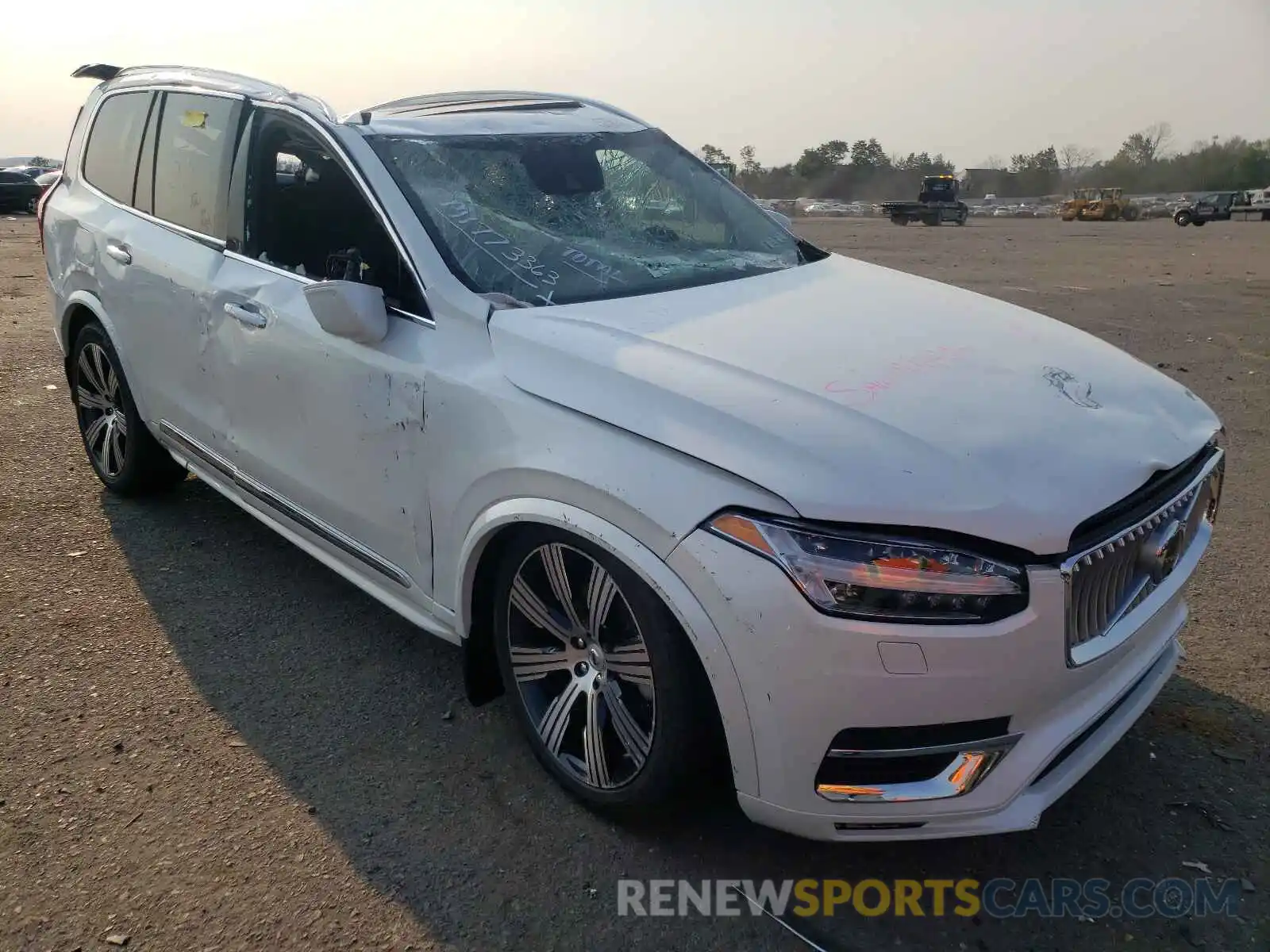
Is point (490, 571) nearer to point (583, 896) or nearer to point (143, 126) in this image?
point (583, 896)

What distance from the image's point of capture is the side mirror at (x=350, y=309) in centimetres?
286

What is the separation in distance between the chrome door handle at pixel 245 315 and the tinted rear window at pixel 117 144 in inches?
50.0

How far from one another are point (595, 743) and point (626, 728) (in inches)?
5.6

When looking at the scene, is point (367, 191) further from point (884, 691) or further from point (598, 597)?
point (884, 691)

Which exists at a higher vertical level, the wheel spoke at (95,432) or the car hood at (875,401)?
the car hood at (875,401)

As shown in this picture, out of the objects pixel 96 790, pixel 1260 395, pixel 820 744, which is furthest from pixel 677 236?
pixel 1260 395

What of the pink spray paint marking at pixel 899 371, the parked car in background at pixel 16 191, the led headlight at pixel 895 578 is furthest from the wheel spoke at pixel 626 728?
the parked car in background at pixel 16 191

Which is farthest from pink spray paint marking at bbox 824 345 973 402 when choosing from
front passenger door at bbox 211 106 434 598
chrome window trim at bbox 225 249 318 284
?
chrome window trim at bbox 225 249 318 284

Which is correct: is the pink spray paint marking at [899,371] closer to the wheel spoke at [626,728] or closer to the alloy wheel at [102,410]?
the wheel spoke at [626,728]

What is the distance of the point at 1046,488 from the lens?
2.25 metres

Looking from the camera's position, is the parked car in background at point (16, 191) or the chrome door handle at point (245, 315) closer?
the chrome door handle at point (245, 315)

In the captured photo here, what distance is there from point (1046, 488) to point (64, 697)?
301 cm

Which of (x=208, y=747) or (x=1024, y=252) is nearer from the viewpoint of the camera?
(x=208, y=747)

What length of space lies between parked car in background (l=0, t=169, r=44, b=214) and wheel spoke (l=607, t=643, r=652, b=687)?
36719mm
